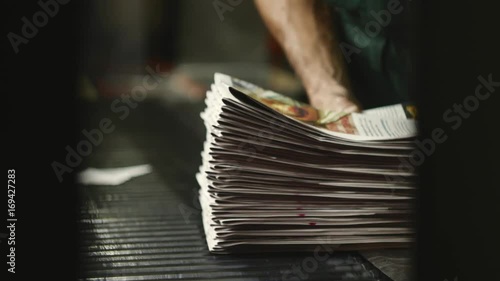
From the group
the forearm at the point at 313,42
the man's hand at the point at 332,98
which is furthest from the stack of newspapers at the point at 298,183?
the forearm at the point at 313,42

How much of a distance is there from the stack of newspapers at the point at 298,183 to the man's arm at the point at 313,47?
31 centimetres

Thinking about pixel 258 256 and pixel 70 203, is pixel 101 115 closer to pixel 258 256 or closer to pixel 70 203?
pixel 258 256

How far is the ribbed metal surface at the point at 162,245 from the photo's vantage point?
0.79 metres

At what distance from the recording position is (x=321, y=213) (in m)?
0.89

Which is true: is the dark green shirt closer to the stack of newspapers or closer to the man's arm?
the man's arm

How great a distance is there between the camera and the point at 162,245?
0.88m

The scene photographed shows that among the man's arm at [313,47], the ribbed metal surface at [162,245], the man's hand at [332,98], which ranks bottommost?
the ribbed metal surface at [162,245]

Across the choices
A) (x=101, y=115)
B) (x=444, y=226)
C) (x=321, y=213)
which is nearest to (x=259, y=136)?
(x=321, y=213)

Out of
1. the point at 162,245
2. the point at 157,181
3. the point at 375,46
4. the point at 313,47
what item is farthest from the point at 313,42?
the point at 162,245

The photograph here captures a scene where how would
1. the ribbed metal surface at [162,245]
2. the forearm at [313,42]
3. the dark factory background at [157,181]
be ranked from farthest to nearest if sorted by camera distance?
the forearm at [313,42] → the ribbed metal surface at [162,245] → the dark factory background at [157,181]

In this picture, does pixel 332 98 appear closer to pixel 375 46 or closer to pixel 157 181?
pixel 375 46

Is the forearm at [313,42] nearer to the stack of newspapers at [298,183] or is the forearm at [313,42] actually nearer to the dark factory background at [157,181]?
the dark factory background at [157,181]

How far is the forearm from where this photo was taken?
1.23m

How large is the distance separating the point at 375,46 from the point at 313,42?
12 cm
